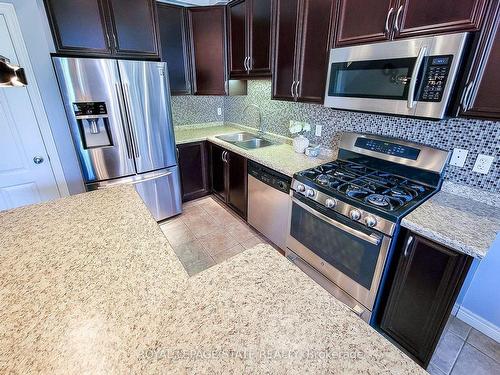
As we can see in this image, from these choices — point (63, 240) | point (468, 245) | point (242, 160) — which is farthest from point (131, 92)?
point (468, 245)

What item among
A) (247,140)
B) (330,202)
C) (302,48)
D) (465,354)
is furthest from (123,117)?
(465,354)

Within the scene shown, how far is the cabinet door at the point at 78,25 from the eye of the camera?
1.98 metres

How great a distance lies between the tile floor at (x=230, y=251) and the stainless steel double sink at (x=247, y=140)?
890 millimetres

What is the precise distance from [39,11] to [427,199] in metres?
3.23

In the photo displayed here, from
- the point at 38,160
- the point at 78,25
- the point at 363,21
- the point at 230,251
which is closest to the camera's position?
the point at 363,21

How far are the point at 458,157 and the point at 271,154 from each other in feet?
4.68

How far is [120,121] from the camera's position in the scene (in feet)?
7.61

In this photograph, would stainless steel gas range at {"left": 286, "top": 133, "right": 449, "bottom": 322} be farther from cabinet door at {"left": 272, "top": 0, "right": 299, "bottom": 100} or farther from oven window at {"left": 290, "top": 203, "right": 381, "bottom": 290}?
cabinet door at {"left": 272, "top": 0, "right": 299, "bottom": 100}

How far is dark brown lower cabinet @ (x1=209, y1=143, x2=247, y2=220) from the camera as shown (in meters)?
2.72

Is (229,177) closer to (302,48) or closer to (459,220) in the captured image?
(302,48)

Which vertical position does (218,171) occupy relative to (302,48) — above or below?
below

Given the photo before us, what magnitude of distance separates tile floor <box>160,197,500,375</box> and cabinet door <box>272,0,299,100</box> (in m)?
1.54

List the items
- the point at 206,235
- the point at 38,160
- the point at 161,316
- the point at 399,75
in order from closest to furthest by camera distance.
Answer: the point at 161,316, the point at 399,75, the point at 38,160, the point at 206,235

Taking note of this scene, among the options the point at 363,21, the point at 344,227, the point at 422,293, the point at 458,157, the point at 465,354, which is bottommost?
the point at 465,354
